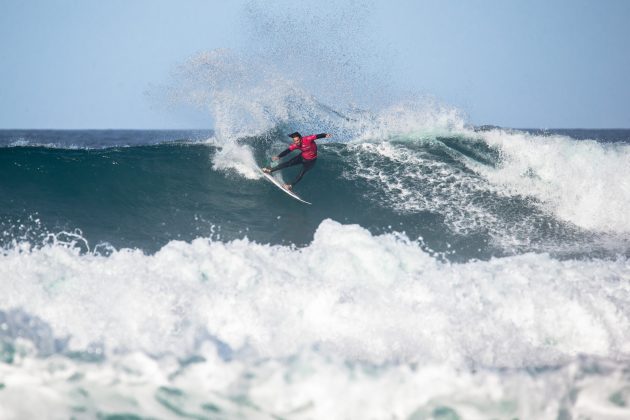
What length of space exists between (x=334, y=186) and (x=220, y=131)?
11.2ft

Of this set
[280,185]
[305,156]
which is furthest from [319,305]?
[305,156]

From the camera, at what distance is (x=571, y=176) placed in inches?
377

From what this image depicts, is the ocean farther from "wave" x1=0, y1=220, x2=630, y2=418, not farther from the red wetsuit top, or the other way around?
the red wetsuit top

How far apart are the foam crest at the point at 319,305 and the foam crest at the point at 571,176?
4.42 metres

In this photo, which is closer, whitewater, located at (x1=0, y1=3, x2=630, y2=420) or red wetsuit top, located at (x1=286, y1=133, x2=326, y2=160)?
whitewater, located at (x1=0, y1=3, x2=630, y2=420)

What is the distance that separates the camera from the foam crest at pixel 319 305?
10.9ft

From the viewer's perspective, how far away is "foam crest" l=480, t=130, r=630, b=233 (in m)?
8.64

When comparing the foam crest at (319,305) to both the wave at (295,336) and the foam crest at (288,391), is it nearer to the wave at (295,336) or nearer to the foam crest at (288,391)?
the wave at (295,336)

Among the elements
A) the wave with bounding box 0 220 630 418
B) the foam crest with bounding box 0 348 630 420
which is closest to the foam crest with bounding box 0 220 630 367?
the wave with bounding box 0 220 630 418

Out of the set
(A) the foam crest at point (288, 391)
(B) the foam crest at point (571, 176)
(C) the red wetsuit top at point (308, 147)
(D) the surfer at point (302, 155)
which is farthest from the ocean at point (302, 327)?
(C) the red wetsuit top at point (308, 147)

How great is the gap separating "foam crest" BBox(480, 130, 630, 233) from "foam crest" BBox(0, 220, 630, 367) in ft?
14.5

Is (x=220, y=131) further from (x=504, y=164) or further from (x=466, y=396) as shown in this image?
(x=466, y=396)

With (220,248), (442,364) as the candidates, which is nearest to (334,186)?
(220,248)

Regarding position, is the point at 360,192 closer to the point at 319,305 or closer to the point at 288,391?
the point at 319,305
